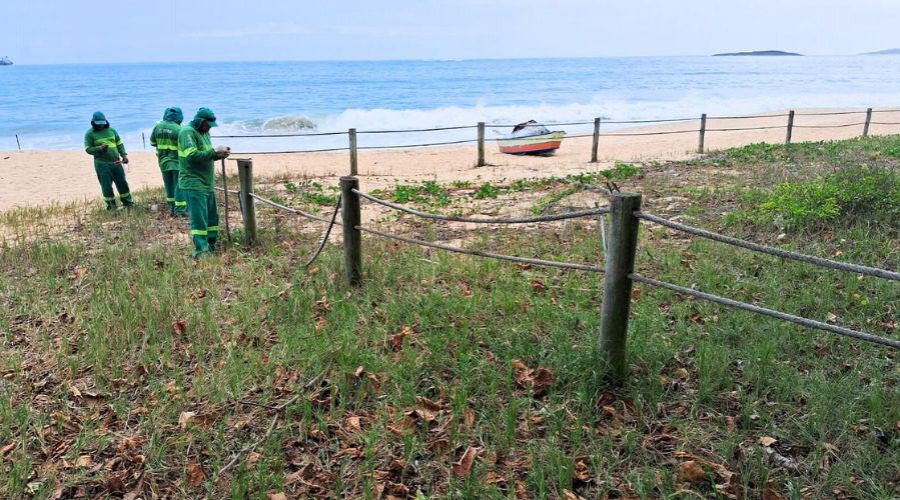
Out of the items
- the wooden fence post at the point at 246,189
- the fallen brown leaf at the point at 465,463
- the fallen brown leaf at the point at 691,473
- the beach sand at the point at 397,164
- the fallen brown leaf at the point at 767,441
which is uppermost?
the wooden fence post at the point at 246,189

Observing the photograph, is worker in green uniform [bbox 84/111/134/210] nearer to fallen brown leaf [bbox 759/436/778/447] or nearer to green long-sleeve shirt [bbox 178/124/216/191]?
green long-sleeve shirt [bbox 178/124/216/191]

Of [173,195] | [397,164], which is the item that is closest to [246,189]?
[173,195]

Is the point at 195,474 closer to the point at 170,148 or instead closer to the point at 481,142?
the point at 170,148

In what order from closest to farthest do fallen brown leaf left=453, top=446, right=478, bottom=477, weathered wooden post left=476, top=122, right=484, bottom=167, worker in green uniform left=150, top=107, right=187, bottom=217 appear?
1. fallen brown leaf left=453, top=446, right=478, bottom=477
2. worker in green uniform left=150, top=107, right=187, bottom=217
3. weathered wooden post left=476, top=122, right=484, bottom=167

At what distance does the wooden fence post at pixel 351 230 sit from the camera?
5359 mm

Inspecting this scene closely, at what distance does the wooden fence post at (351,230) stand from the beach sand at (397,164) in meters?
7.05

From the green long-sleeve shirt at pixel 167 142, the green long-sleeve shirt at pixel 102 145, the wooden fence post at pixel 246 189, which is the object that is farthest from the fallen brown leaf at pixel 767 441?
the green long-sleeve shirt at pixel 102 145

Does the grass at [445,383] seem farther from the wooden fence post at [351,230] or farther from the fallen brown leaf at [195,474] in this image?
the wooden fence post at [351,230]

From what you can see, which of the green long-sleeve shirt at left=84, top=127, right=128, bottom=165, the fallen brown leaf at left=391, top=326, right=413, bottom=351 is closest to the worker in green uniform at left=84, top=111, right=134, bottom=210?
the green long-sleeve shirt at left=84, top=127, right=128, bottom=165

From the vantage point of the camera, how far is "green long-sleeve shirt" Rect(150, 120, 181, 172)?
941cm

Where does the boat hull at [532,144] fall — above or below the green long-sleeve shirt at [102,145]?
below

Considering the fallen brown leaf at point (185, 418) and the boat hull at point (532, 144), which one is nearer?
the fallen brown leaf at point (185, 418)

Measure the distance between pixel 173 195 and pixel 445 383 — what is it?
726 centimetres

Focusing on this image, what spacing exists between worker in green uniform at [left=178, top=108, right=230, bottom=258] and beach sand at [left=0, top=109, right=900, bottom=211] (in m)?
5.42
